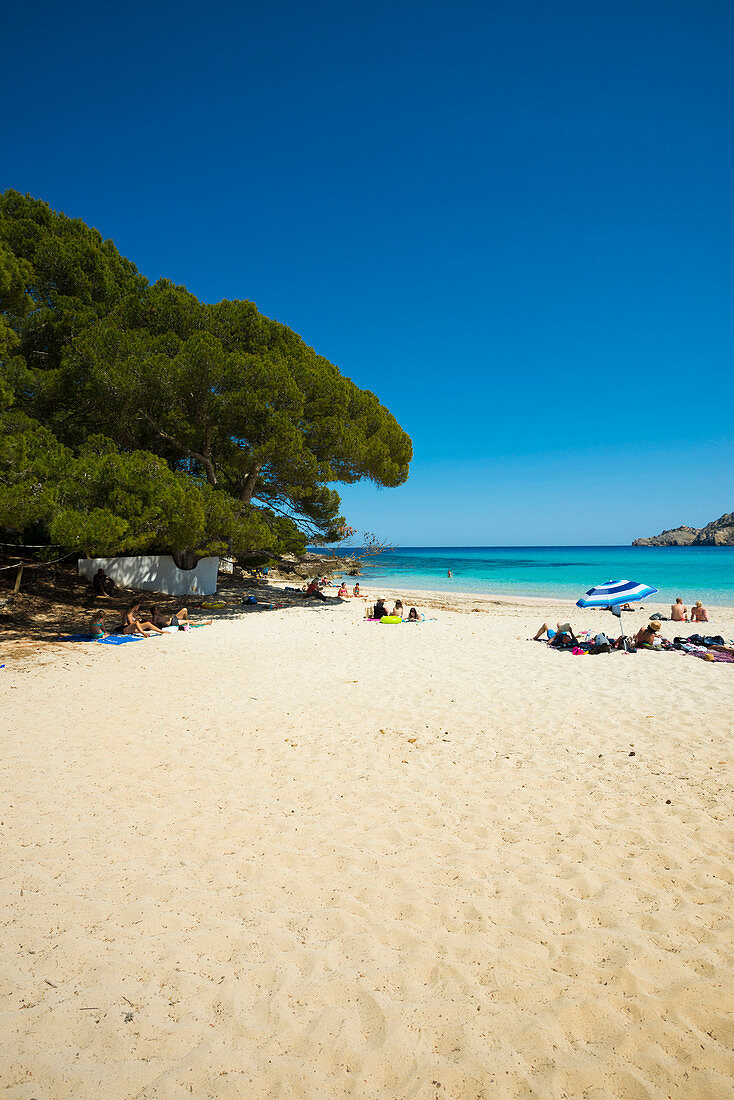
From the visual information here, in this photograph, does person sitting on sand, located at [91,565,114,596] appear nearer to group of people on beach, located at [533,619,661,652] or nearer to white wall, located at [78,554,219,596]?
white wall, located at [78,554,219,596]

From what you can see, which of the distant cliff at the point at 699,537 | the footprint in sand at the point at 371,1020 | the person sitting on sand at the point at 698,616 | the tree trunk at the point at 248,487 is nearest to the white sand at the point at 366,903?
the footprint in sand at the point at 371,1020

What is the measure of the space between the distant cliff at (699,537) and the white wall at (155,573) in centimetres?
12837

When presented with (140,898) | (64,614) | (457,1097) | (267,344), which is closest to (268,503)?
(267,344)

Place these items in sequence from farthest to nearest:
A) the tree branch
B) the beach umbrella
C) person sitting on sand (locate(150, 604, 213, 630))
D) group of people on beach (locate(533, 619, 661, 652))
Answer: the tree branch → person sitting on sand (locate(150, 604, 213, 630)) → the beach umbrella → group of people on beach (locate(533, 619, 661, 652))

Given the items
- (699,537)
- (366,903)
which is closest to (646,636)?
(366,903)

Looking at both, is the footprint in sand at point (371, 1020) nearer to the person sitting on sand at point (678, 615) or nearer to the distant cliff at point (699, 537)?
the person sitting on sand at point (678, 615)

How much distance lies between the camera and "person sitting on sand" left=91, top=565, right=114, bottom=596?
51.5 feet

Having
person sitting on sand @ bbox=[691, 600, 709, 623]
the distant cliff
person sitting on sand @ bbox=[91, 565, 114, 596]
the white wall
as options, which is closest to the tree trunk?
the white wall

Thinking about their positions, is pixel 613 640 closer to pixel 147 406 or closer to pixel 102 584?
pixel 147 406

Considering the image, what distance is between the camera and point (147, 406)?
1476cm

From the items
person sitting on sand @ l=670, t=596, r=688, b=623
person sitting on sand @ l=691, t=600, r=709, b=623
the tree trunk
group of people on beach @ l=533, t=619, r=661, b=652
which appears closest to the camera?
group of people on beach @ l=533, t=619, r=661, b=652

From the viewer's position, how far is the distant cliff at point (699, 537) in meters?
113

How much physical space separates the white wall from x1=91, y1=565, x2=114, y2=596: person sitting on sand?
0.86 metres

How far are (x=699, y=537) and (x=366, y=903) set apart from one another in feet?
510
